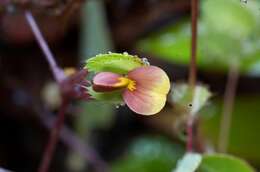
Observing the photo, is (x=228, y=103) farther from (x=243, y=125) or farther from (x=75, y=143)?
(x=75, y=143)

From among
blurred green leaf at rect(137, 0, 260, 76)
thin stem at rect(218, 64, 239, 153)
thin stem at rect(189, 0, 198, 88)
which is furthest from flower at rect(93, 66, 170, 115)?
thin stem at rect(218, 64, 239, 153)

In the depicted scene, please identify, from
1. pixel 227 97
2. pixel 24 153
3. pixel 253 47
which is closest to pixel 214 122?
pixel 227 97

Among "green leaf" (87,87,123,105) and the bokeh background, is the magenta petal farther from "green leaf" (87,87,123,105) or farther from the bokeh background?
the bokeh background

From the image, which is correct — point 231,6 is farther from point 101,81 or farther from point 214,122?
point 101,81

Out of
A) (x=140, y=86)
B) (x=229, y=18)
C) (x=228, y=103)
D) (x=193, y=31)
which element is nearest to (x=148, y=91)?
(x=140, y=86)

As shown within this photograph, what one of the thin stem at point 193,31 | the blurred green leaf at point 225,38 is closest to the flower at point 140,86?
the thin stem at point 193,31

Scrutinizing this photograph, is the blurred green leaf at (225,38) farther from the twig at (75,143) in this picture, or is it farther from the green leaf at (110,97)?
the green leaf at (110,97)
